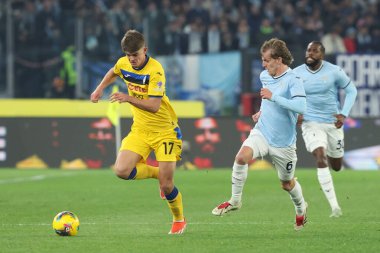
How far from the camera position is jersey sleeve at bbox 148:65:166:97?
38.3ft

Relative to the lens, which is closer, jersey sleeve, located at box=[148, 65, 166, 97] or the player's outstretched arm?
jersey sleeve, located at box=[148, 65, 166, 97]

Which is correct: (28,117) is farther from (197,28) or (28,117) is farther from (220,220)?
(220,220)

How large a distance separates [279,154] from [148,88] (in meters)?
1.68

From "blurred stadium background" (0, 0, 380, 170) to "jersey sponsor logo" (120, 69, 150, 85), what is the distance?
13.0 metres

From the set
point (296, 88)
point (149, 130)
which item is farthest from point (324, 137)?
point (149, 130)

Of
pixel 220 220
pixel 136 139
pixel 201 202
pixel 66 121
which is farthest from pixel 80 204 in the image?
pixel 66 121

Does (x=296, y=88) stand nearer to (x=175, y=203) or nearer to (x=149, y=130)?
(x=149, y=130)

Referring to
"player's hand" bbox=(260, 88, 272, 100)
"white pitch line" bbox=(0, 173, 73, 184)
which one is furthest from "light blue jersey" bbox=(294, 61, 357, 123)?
"white pitch line" bbox=(0, 173, 73, 184)

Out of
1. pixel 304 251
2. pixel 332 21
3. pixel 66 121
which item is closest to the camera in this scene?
pixel 304 251

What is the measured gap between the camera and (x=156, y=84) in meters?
11.7

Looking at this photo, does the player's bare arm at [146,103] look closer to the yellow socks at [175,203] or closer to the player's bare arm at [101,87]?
the player's bare arm at [101,87]

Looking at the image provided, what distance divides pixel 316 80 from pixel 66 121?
430 inches

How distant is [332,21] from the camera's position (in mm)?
31109

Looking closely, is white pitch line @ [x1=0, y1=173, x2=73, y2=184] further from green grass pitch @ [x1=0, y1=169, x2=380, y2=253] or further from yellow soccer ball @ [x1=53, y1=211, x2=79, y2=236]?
yellow soccer ball @ [x1=53, y1=211, x2=79, y2=236]
